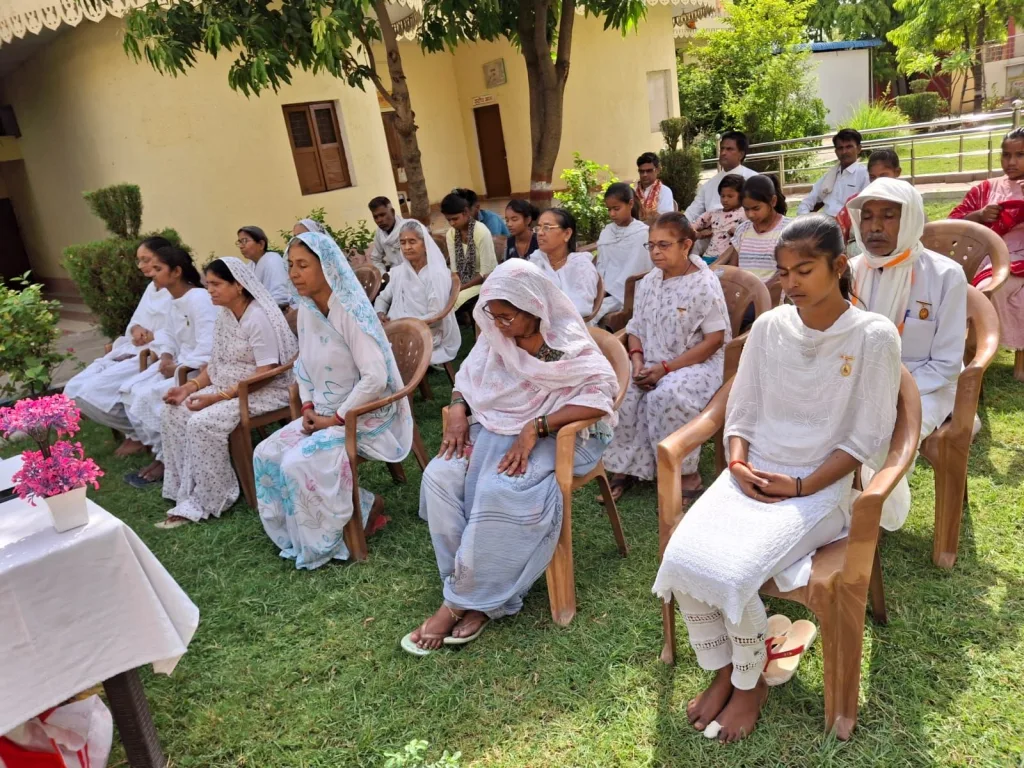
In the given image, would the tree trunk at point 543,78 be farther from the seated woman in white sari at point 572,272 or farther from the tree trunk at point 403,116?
the seated woman in white sari at point 572,272

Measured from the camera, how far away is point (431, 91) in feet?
48.9

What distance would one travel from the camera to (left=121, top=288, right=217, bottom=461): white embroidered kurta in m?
4.61

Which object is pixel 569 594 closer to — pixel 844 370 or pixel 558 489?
pixel 558 489

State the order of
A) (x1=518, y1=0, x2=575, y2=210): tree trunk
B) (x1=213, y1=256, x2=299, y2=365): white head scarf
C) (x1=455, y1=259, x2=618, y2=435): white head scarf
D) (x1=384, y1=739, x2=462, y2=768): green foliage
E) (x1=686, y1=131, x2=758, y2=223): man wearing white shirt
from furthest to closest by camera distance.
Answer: (x1=518, y1=0, x2=575, y2=210): tree trunk, (x1=686, y1=131, x2=758, y2=223): man wearing white shirt, (x1=213, y1=256, x2=299, y2=365): white head scarf, (x1=455, y1=259, x2=618, y2=435): white head scarf, (x1=384, y1=739, x2=462, y2=768): green foliage

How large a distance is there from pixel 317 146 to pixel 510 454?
8405 mm

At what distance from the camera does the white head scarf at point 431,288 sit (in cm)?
539

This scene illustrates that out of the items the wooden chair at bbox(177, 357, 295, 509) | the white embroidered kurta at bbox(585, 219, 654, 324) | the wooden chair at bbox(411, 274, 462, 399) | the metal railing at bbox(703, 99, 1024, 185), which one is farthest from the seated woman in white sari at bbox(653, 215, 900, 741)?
the metal railing at bbox(703, 99, 1024, 185)

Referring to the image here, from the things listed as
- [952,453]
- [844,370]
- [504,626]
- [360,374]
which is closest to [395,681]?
[504,626]

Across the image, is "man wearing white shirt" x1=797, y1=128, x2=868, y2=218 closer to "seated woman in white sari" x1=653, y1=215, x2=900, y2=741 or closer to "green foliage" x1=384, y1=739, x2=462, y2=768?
"seated woman in white sari" x1=653, y1=215, x2=900, y2=741

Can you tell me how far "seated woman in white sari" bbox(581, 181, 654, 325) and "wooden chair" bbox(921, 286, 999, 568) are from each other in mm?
2585

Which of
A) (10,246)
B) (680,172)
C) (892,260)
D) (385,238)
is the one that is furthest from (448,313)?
(10,246)

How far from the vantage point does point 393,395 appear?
352 centimetres

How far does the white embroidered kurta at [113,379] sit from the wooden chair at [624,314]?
299 centimetres

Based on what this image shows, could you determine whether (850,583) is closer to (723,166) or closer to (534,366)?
(534,366)
